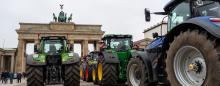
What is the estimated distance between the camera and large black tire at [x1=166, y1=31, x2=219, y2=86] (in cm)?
469

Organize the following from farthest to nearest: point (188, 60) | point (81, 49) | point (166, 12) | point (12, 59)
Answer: point (12, 59) → point (81, 49) → point (166, 12) → point (188, 60)

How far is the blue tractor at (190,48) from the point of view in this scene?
479cm

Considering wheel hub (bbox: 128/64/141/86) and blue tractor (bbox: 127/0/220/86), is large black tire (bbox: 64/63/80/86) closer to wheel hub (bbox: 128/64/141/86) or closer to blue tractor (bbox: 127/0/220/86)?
wheel hub (bbox: 128/64/141/86)

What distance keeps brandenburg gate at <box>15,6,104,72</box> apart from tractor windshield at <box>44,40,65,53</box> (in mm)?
57147

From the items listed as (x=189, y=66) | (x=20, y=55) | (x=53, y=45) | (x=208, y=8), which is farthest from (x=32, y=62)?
(x=20, y=55)

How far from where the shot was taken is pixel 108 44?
18.2m

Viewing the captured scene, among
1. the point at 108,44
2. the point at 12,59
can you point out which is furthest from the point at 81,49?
the point at 108,44

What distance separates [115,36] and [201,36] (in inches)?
520

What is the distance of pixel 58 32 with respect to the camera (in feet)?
243

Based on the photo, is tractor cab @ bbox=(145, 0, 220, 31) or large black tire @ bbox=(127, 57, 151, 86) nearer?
tractor cab @ bbox=(145, 0, 220, 31)

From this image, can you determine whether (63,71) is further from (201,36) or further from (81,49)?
(81,49)

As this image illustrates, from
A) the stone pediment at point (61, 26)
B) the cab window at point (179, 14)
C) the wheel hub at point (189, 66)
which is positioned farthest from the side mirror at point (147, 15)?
the stone pediment at point (61, 26)

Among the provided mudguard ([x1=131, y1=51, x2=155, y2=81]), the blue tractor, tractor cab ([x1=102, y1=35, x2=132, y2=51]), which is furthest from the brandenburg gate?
the blue tractor

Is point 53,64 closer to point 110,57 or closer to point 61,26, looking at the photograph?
point 110,57
